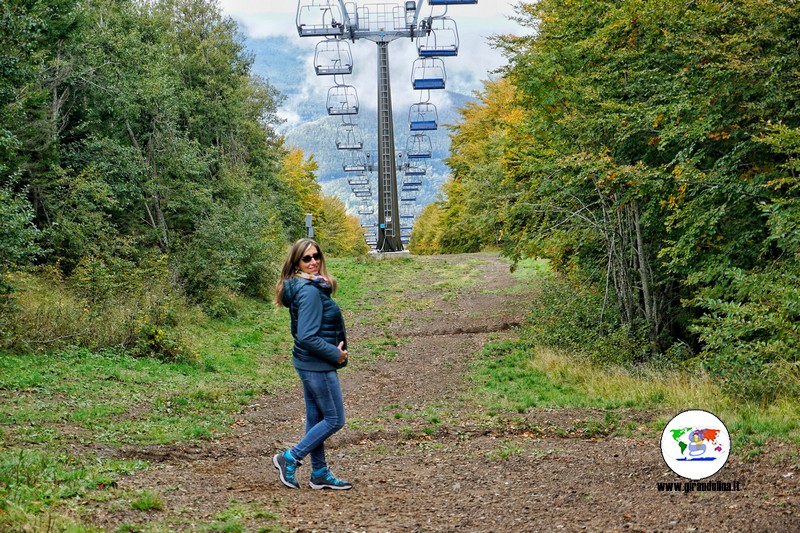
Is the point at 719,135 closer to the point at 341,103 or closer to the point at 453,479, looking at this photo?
the point at 453,479

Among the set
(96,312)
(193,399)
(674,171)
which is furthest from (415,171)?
(193,399)

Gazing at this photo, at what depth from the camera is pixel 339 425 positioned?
6.00m

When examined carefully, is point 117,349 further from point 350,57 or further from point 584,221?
point 350,57

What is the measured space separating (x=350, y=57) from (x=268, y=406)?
2426 cm

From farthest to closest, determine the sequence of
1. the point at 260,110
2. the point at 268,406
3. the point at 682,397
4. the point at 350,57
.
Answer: the point at 260,110, the point at 350,57, the point at 268,406, the point at 682,397

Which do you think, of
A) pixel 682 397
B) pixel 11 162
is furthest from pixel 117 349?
pixel 682 397

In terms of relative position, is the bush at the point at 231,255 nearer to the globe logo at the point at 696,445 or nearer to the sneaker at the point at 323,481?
the sneaker at the point at 323,481

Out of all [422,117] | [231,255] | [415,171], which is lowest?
[231,255]

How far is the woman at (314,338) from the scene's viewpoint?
5.69 metres

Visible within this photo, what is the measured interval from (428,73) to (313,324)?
2895 centimetres

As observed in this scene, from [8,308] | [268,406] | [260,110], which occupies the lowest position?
[268,406]

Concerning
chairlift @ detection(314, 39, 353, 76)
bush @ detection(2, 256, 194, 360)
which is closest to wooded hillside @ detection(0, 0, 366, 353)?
bush @ detection(2, 256, 194, 360)

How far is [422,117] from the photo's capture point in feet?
120

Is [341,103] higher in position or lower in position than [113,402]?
higher
